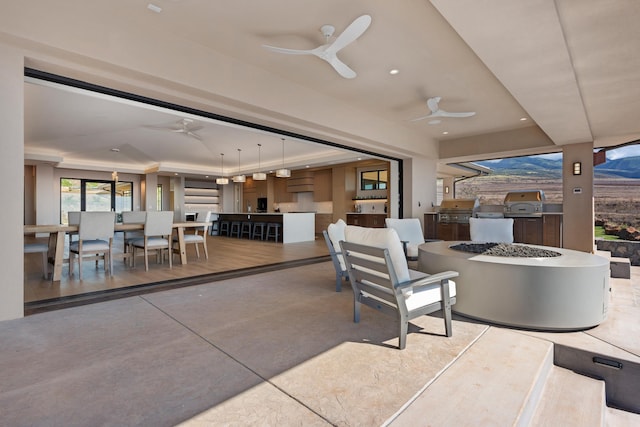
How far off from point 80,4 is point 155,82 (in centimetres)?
81

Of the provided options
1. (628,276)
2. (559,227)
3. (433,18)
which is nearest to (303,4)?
(433,18)

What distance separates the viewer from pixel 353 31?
2549 mm

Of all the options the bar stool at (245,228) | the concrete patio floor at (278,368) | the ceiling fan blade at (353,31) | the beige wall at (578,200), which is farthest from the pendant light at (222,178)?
the beige wall at (578,200)

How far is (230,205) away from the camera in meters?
14.5

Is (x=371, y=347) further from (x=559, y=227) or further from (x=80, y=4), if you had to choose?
(x=559, y=227)

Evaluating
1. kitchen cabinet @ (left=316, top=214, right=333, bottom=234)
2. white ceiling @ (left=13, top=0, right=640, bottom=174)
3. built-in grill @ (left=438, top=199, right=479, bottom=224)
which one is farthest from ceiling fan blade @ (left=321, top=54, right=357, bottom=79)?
kitchen cabinet @ (left=316, top=214, right=333, bottom=234)

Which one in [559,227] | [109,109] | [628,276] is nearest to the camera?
[628,276]

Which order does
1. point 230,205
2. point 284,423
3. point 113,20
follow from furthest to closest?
point 230,205
point 113,20
point 284,423

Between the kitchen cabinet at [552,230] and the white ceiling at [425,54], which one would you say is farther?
the kitchen cabinet at [552,230]

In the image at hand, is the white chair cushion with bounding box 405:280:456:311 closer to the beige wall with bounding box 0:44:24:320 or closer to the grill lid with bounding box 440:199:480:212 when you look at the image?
the beige wall with bounding box 0:44:24:320

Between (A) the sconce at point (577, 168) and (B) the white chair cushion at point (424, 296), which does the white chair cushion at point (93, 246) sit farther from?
(A) the sconce at point (577, 168)

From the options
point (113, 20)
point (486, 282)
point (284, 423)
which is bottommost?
Result: point (284, 423)

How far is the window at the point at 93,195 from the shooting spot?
1099 centimetres

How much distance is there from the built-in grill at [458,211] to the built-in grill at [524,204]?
68cm
